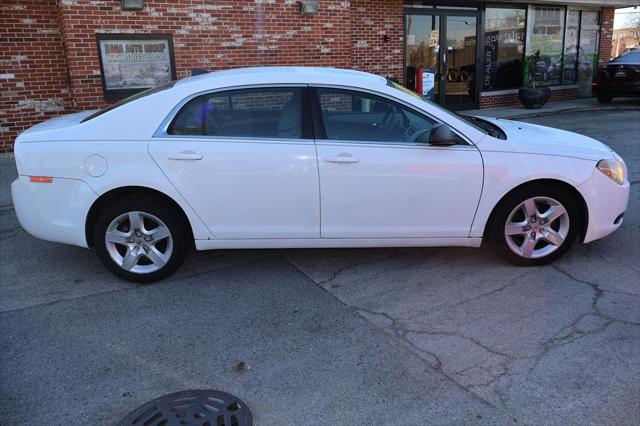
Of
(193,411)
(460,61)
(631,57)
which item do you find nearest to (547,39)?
Result: (631,57)

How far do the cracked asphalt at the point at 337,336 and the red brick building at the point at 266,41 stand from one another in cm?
510

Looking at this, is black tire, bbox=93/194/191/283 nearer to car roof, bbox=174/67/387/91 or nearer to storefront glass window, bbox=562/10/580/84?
car roof, bbox=174/67/387/91

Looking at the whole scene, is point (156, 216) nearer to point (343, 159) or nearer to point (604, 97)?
point (343, 159)

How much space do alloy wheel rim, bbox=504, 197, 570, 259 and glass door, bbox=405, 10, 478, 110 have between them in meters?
8.48

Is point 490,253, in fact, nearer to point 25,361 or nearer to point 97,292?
point 97,292

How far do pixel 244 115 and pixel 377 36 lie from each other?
8933 mm

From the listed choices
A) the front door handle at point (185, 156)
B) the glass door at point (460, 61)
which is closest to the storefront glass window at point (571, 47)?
the glass door at point (460, 61)

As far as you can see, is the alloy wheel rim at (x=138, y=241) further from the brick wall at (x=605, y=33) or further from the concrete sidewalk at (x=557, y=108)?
the brick wall at (x=605, y=33)

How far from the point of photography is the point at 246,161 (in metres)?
3.88

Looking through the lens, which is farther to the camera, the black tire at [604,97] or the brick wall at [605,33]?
the brick wall at [605,33]

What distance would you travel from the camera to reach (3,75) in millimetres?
8586

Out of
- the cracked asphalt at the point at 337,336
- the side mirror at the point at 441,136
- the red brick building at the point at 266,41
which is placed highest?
the red brick building at the point at 266,41

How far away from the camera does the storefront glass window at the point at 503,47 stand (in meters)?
14.3

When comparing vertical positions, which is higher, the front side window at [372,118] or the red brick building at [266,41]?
the red brick building at [266,41]
